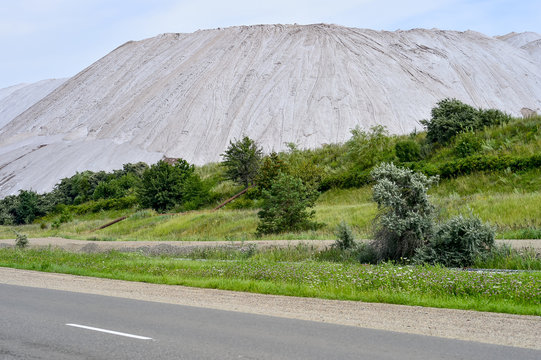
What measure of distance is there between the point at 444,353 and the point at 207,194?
4178cm

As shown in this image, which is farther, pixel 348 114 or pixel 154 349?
pixel 348 114

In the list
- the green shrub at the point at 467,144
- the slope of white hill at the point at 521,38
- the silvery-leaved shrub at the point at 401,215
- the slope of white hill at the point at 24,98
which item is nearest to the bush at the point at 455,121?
the green shrub at the point at 467,144

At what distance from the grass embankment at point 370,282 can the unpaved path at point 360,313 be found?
429mm

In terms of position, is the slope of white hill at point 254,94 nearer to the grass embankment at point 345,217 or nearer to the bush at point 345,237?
the grass embankment at point 345,217

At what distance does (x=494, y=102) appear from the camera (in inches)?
3433

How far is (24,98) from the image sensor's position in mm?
142875

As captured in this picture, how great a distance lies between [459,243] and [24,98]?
490 feet

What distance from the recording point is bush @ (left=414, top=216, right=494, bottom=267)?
14461 mm

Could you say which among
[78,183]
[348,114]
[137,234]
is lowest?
[137,234]

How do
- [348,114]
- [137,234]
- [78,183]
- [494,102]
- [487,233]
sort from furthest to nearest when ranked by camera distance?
[494,102] → [348,114] → [78,183] → [137,234] → [487,233]

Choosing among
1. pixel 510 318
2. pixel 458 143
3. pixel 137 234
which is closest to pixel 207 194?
pixel 137 234

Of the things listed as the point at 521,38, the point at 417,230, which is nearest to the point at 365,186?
the point at 417,230

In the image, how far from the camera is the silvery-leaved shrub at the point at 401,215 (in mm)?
15914

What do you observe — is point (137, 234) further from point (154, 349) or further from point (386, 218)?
point (154, 349)
